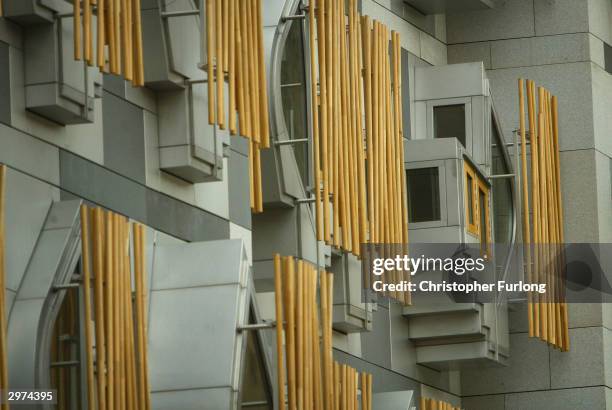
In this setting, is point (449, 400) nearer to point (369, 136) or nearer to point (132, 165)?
point (369, 136)

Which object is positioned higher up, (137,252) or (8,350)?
(137,252)

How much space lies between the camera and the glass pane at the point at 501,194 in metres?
19.5

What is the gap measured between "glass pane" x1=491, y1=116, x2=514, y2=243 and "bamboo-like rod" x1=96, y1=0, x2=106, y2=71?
35.0ft

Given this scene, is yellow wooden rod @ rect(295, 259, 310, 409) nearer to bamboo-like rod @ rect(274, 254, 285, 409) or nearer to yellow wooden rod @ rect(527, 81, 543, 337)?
bamboo-like rod @ rect(274, 254, 285, 409)

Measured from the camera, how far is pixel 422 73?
19.5m

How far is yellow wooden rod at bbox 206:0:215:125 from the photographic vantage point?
10359 millimetres

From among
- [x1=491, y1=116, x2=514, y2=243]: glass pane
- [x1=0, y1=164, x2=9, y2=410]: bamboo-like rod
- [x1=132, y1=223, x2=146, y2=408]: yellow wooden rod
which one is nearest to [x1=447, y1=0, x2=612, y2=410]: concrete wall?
[x1=491, y1=116, x2=514, y2=243]: glass pane

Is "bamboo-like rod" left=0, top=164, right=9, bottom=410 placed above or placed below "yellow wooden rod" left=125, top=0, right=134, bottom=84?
below

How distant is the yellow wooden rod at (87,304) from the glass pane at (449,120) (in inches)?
420

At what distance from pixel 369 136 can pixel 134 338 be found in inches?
226

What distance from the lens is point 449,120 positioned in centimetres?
1927

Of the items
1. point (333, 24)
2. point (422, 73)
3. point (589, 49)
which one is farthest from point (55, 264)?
point (589, 49)

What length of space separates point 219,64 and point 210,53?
0.33 feet

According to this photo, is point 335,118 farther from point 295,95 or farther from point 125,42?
point 125,42
